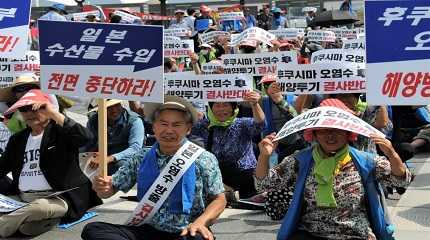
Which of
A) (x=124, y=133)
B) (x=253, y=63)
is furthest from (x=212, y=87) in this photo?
(x=253, y=63)

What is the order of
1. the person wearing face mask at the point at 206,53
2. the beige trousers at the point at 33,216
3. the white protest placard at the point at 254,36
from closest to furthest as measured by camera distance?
1. the beige trousers at the point at 33,216
2. the white protest placard at the point at 254,36
3. the person wearing face mask at the point at 206,53

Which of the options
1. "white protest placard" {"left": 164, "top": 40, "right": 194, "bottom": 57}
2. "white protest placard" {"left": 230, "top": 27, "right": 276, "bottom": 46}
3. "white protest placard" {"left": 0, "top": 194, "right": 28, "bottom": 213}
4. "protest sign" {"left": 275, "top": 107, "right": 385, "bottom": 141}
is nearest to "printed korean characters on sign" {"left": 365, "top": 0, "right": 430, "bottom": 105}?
"protest sign" {"left": 275, "top": 107, "right": 385, "bottom": 141}

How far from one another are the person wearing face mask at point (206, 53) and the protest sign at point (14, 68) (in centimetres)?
436

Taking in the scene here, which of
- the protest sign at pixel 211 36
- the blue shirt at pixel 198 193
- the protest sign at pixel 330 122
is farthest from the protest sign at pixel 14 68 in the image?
the protest sign at pixel 211 36

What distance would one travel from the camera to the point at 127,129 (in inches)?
266

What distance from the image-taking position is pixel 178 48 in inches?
430

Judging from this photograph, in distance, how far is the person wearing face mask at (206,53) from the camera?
1202cm

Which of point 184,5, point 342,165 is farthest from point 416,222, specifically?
point 184,5

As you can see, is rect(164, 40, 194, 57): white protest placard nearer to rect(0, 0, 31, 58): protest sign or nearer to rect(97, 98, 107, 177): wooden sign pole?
rect(0, 0, 31, 58): protest sign

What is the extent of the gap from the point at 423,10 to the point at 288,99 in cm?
383

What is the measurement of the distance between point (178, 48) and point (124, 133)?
4341mm

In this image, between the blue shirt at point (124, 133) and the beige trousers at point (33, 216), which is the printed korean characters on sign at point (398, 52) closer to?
the beige trousers at point (33, 216)

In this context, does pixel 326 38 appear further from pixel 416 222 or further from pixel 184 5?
pixel 184 5

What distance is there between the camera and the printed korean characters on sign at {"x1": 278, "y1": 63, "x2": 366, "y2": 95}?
5.51 m
